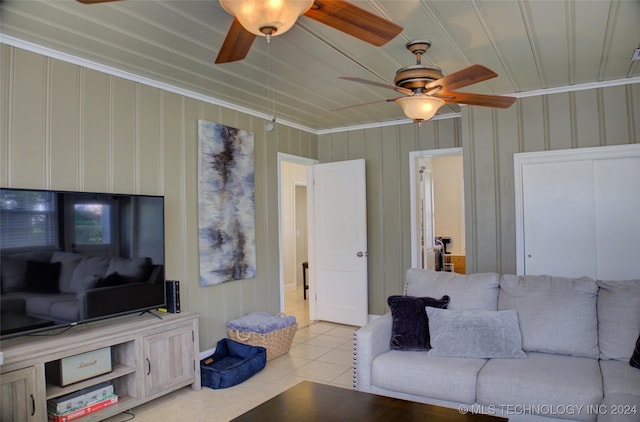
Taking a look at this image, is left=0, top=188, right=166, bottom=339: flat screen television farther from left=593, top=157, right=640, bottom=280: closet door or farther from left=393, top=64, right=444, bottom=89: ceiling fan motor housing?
left=593, top=157, right=640, bottom=280: closet door

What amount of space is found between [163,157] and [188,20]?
58.8 inches

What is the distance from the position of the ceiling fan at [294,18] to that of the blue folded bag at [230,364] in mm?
2623

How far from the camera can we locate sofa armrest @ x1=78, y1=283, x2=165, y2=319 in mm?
Answer: 3004

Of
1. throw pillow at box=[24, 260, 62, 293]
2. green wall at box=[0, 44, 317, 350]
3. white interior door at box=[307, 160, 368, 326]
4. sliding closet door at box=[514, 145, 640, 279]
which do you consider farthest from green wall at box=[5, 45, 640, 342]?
throw pillow at box=[24, 260, 62, 293]

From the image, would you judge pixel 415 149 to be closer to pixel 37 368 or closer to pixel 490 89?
pixel 490 89

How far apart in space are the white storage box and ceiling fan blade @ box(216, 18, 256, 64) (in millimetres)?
2033

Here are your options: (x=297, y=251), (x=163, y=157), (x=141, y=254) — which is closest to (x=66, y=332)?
(x=141, y=254)

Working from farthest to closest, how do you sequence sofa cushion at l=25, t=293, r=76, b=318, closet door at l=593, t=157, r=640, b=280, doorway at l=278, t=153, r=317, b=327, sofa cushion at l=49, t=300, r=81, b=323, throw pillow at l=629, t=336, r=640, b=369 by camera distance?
doorway at l=278, t=153, r=317, b=327 → closet door at l=593, t=157, r=640, b=280 → sofa cushion at l=49, t=300, r=81, b=323 → sofa cushion at l=25, t=293, r=76, b=318 → throw pillow at l=629, t=336, r=640, b=369

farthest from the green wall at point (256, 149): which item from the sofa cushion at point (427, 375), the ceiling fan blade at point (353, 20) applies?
the ceiling fan blade at point (353, 20)

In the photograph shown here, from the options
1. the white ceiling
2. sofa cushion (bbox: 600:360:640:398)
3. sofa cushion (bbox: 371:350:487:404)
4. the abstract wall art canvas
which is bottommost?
sofa cushion (bbox: 371:350:487:404)

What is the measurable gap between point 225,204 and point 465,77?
2.66 meters

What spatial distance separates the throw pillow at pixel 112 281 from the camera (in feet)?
10.1

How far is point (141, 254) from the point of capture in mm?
3373

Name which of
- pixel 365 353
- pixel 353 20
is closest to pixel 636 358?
pixel 365 353
